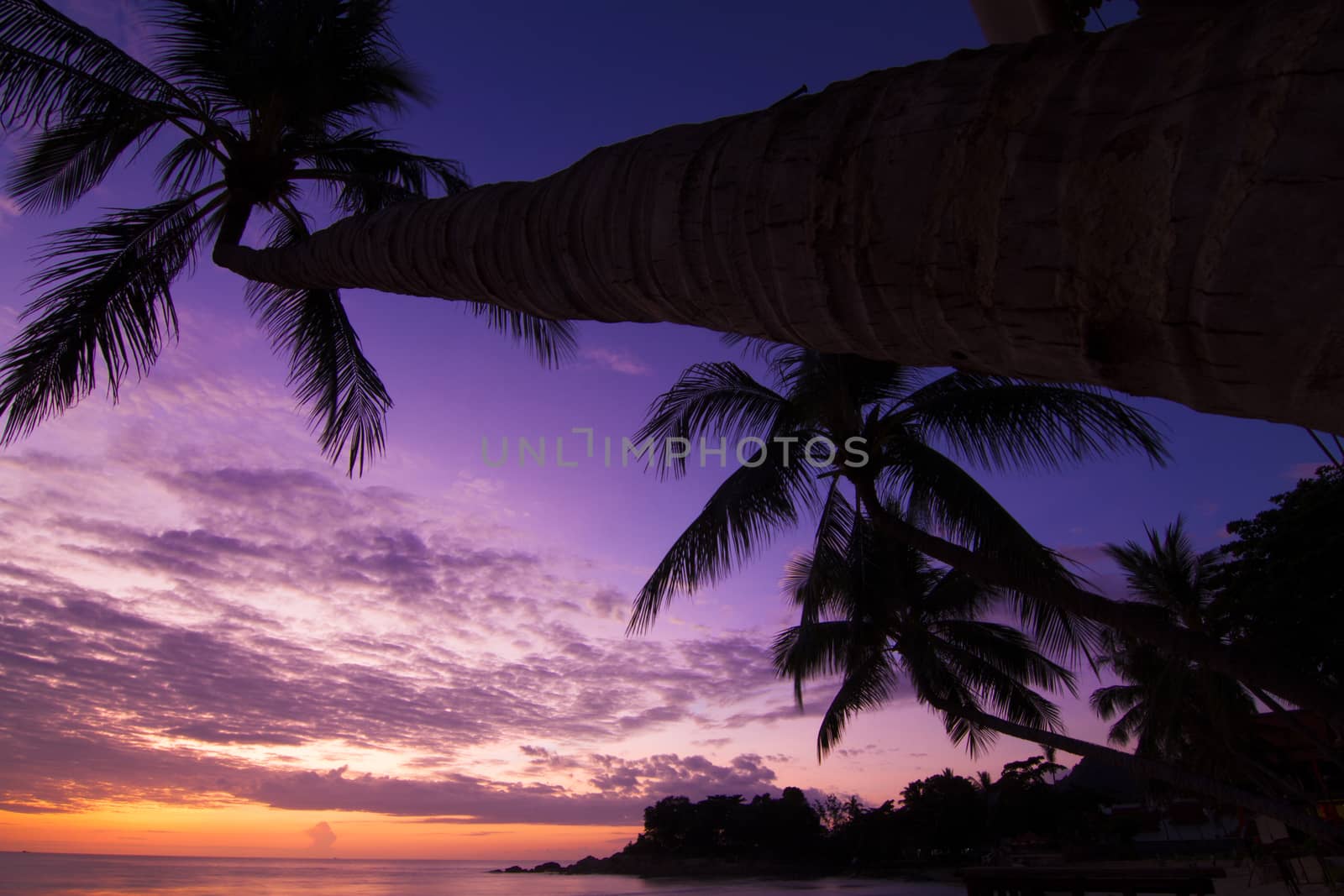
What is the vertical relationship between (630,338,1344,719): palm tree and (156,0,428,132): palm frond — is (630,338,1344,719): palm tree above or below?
below

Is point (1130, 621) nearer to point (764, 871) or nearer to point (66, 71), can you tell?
point (66, 71)

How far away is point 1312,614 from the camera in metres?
8.45

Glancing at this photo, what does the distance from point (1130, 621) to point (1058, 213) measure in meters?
5.85

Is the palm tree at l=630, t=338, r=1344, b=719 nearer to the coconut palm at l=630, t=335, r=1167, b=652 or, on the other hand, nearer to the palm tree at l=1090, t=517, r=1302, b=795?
the coconut palm at l=630, t=335, r=1167, b=652

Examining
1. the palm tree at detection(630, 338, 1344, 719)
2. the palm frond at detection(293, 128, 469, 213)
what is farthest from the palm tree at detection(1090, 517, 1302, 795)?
the palm frond at detection(293, 128, 469, 213)

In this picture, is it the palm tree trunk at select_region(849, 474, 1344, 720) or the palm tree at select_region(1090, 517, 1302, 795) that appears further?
the palm tree at select_region(1090, 517, 1302, 795)

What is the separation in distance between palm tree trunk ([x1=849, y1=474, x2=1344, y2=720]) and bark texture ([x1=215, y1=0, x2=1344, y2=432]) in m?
5.35

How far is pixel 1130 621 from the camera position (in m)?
5.63

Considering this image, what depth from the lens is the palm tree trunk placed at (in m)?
5.01

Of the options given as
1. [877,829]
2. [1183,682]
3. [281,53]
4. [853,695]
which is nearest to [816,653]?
[853,695]

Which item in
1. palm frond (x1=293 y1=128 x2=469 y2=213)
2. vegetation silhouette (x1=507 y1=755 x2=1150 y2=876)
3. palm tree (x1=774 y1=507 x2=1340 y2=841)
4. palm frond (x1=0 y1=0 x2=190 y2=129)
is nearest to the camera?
palm frond (x1=0 y1=0 x2=190 y2=129)

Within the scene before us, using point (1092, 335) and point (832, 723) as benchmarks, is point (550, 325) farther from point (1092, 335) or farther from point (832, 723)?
point (832, 723)

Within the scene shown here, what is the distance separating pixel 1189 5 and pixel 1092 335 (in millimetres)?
469

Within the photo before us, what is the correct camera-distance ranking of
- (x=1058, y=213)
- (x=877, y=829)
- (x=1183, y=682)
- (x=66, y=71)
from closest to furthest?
(x=1058, y=213) < (x=66, y=71) < (x=1183, y=682) < (x=877, y=829)
